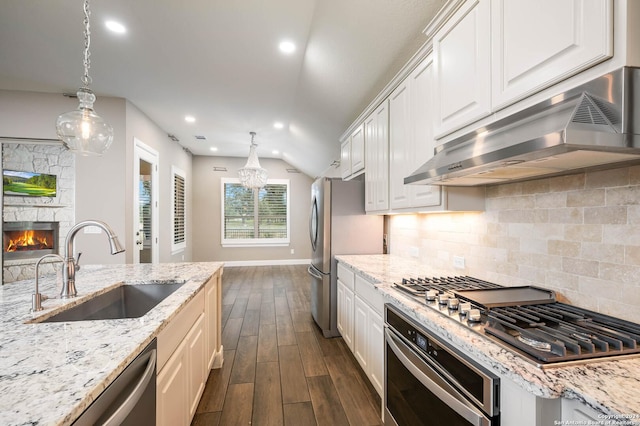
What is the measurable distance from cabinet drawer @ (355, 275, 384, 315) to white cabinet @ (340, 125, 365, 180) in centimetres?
134

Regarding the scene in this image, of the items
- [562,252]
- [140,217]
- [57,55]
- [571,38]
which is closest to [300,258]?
[140,217]

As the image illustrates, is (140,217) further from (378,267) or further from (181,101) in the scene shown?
(378,267)

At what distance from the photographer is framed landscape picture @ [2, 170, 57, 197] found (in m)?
4.05

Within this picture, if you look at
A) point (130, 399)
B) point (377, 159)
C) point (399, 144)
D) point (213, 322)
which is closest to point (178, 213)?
point (213, 322)

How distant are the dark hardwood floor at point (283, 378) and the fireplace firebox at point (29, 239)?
118 inches

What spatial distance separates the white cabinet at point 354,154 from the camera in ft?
10.2

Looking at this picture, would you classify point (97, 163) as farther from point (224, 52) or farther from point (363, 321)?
point (363, 321)

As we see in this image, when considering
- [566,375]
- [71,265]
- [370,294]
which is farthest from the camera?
[370,294]

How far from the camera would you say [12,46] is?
8.64 feet

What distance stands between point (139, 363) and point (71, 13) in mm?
2776

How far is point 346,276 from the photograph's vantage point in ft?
9.02

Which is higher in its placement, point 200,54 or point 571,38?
point 200,54

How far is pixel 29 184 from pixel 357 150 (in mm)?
4911

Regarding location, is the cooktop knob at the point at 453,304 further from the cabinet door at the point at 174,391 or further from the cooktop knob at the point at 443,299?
the cabinet door at the point at 174,391
